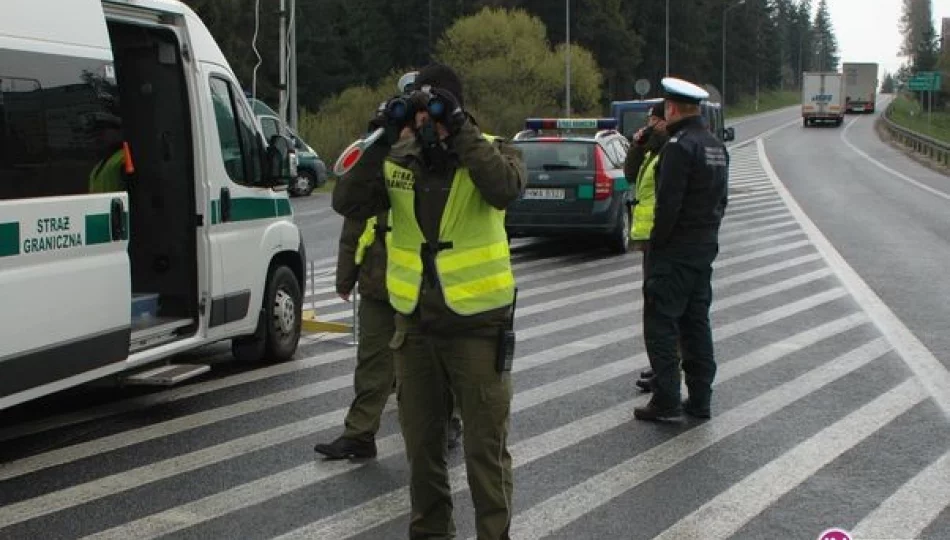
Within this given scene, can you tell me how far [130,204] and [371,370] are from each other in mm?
2539

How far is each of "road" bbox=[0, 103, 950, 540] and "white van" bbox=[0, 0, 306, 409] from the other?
490 millimetres

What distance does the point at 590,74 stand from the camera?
58938 millimetres

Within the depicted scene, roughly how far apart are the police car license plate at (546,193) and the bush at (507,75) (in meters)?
33.2

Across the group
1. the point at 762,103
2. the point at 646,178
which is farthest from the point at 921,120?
the point at 646,178

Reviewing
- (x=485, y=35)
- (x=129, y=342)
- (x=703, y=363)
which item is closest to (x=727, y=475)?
(x=703, y=363)

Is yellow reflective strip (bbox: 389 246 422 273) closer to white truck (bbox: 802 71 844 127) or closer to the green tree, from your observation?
the green tree

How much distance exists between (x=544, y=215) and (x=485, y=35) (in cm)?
4332

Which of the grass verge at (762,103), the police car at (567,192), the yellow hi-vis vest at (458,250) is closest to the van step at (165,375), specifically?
the yellow hi-vis vest at (458,250)

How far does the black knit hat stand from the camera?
4312 mm

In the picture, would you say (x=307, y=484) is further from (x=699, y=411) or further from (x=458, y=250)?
(x=699, y=411)

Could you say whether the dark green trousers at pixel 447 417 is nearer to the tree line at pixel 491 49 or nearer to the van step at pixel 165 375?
the van step at pixel 165 375

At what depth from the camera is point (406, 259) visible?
4312 mm

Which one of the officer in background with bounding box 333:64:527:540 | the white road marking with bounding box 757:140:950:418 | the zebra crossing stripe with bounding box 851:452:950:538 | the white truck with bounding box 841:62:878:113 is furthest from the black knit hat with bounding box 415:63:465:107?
the white truck with bounding box 841:62:878:113

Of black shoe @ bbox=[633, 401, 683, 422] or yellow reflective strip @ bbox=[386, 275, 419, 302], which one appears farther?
black shoe @ bbox=[633, 401, 683, 422]
